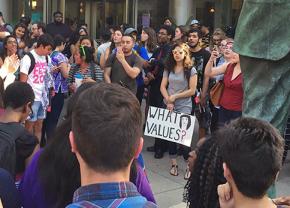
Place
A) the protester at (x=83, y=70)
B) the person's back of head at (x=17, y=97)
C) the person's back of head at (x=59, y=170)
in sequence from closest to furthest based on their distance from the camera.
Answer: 1. the person's back of head at (x=59, y=170)
2. the person's back of head at (x=17, y=97)
3. the protester at (x=83, y=70)

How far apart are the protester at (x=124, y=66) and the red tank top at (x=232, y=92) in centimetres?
156

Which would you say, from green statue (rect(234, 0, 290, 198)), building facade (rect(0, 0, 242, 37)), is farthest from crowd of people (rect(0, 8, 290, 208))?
building facade (rect(0, 0, 242, 37))

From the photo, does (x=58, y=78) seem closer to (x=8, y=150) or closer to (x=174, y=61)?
(x=174, y=61)

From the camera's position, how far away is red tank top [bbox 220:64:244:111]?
17.9ft

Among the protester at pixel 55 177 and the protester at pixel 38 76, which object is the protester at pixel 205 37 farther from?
the protester at pixel 55 177

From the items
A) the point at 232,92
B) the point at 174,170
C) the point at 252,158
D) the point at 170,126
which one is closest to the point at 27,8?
the point at 170,126

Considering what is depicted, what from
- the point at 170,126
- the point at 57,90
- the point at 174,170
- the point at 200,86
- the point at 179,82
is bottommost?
the point at 174,170

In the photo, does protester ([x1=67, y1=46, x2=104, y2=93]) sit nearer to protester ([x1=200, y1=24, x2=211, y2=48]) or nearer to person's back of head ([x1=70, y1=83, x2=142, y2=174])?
protester ([x1=200, y1=24, x2=211, y2=48])

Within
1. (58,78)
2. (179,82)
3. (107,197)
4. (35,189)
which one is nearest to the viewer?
(107,197)

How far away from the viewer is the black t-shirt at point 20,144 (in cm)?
300

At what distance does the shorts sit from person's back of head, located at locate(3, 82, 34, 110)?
266cm

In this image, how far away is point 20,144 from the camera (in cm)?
300

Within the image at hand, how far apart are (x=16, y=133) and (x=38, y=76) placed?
3545 mm

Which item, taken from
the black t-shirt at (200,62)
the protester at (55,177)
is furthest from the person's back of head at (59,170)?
the black t-shirt at (200,62)
